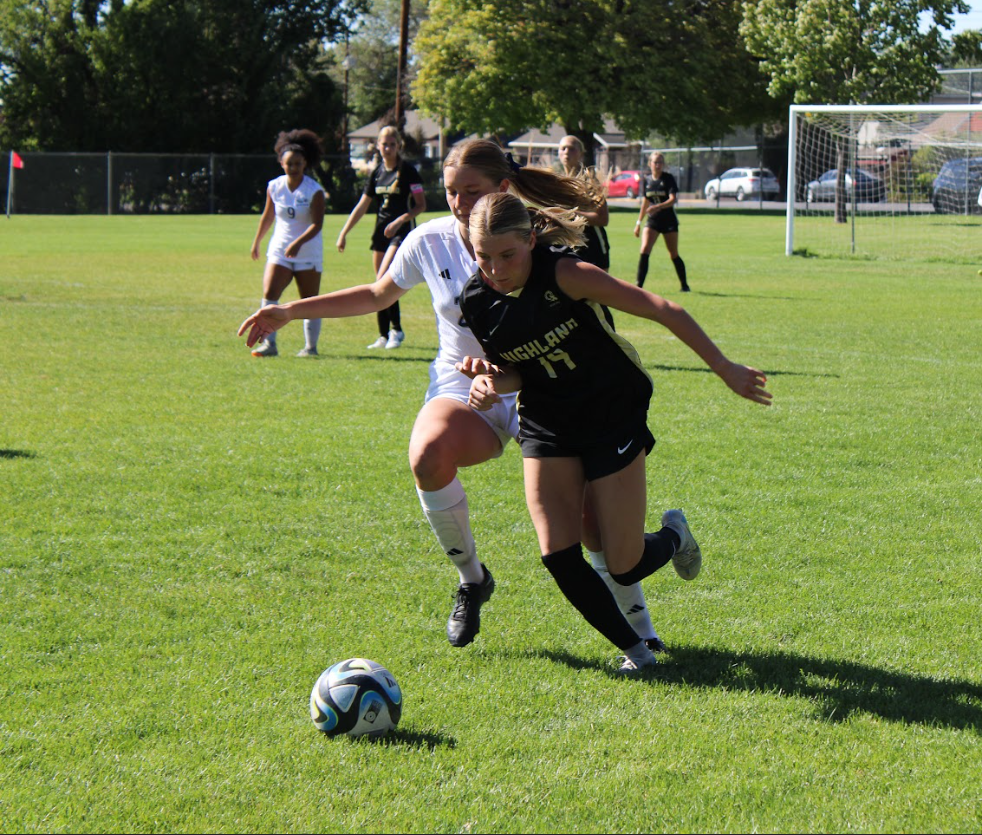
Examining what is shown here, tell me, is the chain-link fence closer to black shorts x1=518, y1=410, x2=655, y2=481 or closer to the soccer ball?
black shorts x1=518, y1=410, x2=655, y2=481

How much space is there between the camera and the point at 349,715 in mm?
3617

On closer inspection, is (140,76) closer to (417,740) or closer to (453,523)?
(453,523)

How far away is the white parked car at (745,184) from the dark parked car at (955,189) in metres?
22.8

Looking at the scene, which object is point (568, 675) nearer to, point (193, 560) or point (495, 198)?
point (495, 198)

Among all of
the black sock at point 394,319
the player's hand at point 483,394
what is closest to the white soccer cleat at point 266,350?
the black sock at point 394,319

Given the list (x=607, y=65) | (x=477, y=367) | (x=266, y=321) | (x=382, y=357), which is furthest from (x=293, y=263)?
(x=607, y=65)

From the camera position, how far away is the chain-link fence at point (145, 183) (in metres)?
44.6

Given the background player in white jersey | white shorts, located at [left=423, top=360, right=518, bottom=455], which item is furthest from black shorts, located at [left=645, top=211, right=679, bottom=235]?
white shorts, located at [left=423, top=360, right=518, bottom=455]

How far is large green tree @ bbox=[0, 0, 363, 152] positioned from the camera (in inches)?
1944

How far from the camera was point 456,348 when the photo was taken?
15.8ft

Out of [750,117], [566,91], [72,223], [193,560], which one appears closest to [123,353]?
[193,560]

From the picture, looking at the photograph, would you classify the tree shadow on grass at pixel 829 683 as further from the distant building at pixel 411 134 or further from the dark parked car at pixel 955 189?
the distant building at pixel 411 134

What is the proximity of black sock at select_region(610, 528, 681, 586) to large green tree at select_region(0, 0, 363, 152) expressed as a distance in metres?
49.1

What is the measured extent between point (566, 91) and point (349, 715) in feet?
157
